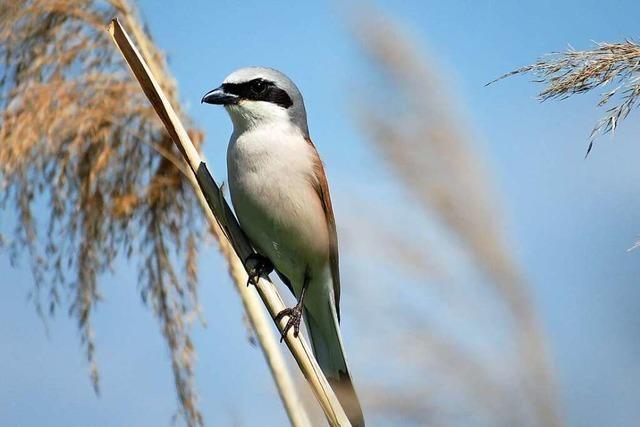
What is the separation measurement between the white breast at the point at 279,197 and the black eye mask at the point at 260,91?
0.32 ft

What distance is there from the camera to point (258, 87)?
2523 mm

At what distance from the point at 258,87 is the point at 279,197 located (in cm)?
37

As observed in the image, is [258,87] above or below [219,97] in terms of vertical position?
above

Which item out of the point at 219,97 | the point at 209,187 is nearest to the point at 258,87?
the point at 219,97

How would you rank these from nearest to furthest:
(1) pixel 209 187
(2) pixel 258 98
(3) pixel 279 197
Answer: (1) pixel 209 187, (3) pixel 279 197, (2) pixel 258 98

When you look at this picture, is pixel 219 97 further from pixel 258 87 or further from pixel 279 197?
pixel 279 197

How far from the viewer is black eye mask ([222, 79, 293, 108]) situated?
2486 mm

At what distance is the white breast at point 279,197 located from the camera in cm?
235

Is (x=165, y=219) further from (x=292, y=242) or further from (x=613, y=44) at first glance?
(x=613, y=44)

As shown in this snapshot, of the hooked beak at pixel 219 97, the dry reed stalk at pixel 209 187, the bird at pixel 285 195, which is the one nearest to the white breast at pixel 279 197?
the bird at pixel 285 195

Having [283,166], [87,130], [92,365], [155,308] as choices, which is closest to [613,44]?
[283,166]

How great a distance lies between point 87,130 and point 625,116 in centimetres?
197

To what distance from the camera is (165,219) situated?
2.74 meters

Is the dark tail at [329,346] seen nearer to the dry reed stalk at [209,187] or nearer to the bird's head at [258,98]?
the bird's head at [258,98]
